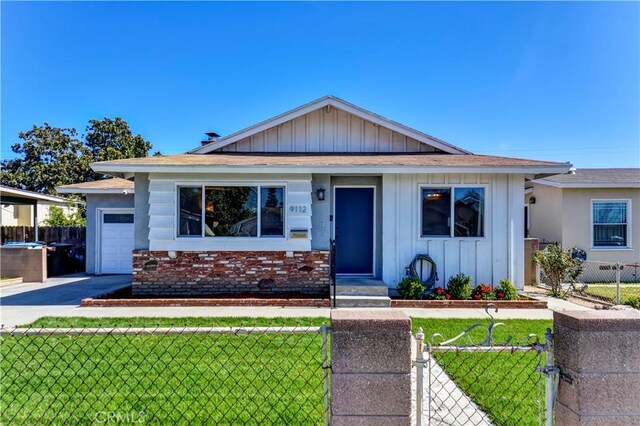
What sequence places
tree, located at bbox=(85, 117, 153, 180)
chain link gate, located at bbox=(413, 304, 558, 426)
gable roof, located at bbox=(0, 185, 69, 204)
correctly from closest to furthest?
chain link gate, located at bbox=(413, 304, 558, 426)
gable roof, located at bbox=(0, 185, 69, 204)
tree, located at bbox=(85, 117, 153, 180)

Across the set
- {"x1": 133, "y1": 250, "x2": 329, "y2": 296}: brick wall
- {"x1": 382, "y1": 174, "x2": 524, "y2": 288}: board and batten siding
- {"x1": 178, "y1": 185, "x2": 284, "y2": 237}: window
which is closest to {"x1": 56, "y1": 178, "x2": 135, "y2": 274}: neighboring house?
{"x1": 133, "y1": 250, "x2": 329, "y2": 296}: brick wall

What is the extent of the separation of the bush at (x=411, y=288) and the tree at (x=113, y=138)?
30727 millimetres

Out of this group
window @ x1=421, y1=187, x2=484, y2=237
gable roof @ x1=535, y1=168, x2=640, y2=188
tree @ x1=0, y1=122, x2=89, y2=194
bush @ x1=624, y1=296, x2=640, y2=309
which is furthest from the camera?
tree @ x1=0, y1=122, x2=89, y2=194

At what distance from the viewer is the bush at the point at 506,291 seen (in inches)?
325

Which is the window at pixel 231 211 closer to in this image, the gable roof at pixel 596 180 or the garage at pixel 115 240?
the garage at pixel 115 240

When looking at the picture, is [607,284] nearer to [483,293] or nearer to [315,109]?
[483,293]

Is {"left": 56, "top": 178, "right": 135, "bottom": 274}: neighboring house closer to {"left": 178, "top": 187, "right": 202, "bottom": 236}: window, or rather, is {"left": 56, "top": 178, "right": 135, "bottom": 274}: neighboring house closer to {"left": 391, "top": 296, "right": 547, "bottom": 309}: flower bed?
{"left": 178, "top": 187, "right": 202, "bottom": 236}: window

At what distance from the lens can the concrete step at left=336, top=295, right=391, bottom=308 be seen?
7830 millimetres

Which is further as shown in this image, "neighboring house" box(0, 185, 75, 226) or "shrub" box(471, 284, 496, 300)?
"neighboring house" box(0, 185, 75, 226)

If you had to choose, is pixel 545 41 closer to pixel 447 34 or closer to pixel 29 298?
pixel 447 34

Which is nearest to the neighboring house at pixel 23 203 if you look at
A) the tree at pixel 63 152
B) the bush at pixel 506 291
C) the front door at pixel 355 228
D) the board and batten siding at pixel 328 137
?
the tree at pixel 63 152

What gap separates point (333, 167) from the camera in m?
8.38

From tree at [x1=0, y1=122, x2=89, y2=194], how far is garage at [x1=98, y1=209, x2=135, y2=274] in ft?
69.0

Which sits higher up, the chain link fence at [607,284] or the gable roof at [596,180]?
the gable roof at [596,180]
